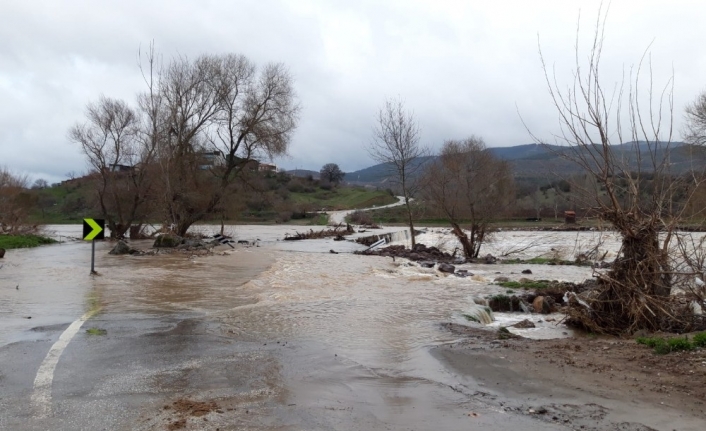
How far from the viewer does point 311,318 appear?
10.5m

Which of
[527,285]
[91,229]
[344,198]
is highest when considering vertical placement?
[344,198]

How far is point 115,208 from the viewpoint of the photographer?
1686 inches

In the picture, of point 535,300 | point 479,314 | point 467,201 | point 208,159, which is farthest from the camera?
point 208,159

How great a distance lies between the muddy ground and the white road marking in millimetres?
4293

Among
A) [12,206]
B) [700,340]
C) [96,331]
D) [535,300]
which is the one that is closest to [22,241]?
[12,206]

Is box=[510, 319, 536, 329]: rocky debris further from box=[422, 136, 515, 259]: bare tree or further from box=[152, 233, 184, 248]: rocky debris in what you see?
box=[152, 233, 184, 248]: rocky debris

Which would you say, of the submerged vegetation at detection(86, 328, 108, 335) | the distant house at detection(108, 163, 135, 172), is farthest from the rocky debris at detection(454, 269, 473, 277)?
the distant house at detection(108, 163, 135, 172)

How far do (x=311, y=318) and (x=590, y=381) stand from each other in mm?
5782

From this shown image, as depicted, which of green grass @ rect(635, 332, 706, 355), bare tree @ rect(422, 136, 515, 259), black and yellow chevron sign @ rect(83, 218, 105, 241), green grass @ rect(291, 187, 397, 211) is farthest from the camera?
green grass @ rect(291, 187, 397, 211)

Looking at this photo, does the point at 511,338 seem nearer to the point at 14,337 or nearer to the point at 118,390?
the point at 118,390

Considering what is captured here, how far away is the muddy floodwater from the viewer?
5.10 metres

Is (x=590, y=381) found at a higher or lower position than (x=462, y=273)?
higher

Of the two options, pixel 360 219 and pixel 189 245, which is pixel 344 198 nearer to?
pixel 360 219

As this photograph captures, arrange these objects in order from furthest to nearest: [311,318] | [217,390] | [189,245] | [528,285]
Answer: [189,245], [528,285], [311,318], [217,390]
